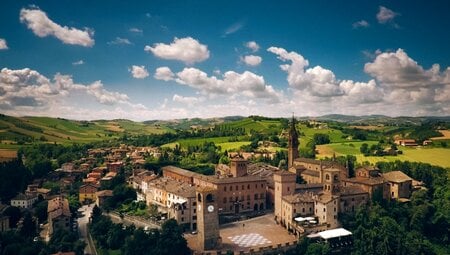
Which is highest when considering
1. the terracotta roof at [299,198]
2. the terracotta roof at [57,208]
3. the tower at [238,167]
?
the tower at [238,167]

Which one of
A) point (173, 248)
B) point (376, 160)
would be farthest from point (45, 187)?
point (376, 160)

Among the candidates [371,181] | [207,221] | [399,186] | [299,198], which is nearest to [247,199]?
[299,198]

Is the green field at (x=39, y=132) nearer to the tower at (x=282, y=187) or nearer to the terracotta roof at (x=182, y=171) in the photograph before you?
the terracotta roof at (x=182, y=171)

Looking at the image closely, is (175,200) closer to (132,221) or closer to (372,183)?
(132,221)

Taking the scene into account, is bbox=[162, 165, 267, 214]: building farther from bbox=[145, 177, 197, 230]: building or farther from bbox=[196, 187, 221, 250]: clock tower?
bbox=[196, 187, 221, 250]: clock tower

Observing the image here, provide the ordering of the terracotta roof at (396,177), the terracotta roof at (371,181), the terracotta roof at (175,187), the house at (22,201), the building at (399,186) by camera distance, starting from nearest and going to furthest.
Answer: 1. the terracotta roof at (175,187)
2. the terracotta roof at (371,181)
3. the building at (399,186)
4. the terracotta roof at (396,177)
5. the house at (22,201)

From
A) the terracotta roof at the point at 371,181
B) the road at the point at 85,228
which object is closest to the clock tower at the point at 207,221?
the road at the point at 85,228
